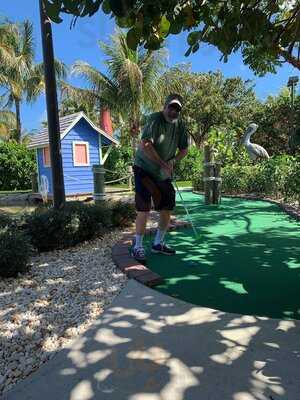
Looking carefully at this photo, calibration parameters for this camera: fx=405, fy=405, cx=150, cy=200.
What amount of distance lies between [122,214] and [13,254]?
8.64 feet

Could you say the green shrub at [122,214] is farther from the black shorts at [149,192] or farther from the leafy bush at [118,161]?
the leafy bush at [118,161]

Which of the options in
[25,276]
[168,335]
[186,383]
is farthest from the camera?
[25,276]

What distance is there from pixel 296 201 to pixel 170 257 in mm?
5033

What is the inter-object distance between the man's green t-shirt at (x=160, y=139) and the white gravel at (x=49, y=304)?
1.12 m

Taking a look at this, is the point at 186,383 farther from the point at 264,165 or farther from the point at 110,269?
the point at 264,165

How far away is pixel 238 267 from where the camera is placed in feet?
13.6

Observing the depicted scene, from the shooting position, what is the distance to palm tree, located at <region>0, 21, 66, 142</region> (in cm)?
2500

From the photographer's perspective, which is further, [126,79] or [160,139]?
[126,79]

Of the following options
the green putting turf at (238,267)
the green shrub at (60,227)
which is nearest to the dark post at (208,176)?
the green putting turf at (238,267)

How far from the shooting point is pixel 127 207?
6477 millimetres

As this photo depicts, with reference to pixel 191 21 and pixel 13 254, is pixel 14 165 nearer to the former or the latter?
pixel 13 254

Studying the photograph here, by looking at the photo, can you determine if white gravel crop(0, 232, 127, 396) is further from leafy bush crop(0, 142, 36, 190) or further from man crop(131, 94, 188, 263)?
leafy bush crop(0, 142, 36, 190)

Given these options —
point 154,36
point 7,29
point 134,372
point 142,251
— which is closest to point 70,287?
point 142,251

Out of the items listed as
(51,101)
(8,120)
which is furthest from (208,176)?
(8,120)
